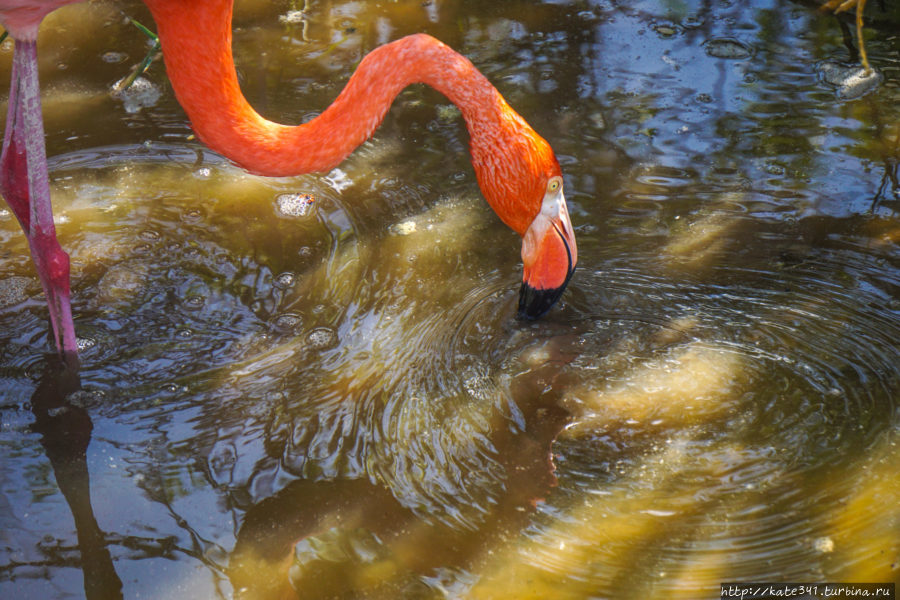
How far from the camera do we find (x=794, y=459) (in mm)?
2365

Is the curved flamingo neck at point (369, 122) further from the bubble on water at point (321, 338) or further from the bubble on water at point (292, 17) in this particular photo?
the bubble on water at point (292, 17)

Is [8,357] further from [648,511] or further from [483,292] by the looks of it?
[648,511]

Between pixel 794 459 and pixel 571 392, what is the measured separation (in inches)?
27.2

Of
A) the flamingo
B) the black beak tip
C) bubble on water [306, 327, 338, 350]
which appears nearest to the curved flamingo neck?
the flamingo

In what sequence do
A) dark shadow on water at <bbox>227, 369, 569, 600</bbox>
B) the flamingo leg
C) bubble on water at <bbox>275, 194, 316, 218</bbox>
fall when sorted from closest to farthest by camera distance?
dark shadow on water at <bbox>227, 369, 569, 600</bbox> → the flamingo leg → bubble on water at <bbox>275, 194, 316, 218</bbox>

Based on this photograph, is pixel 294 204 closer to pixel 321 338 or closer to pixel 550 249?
pixel 321 338

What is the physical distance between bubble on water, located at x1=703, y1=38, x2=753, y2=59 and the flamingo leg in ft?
10.4

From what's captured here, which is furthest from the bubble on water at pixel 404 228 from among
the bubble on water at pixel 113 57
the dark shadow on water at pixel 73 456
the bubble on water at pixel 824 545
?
the bubble on water at pixel 113 57

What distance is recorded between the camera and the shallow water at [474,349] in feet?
7.22

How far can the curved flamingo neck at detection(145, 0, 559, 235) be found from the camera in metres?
2.65

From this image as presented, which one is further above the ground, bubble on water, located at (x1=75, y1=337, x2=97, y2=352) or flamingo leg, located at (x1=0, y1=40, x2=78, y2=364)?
flamingo leg, located at (x1=0, y1=40, x2=78, y2=364)

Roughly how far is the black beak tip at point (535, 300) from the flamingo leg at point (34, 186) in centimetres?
153

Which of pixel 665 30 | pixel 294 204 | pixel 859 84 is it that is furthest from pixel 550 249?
pixel 665 30

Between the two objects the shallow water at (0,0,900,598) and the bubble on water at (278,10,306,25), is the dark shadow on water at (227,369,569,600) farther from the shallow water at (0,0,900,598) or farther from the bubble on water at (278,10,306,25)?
the bubble on water at (278,10,306,25)
